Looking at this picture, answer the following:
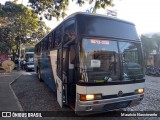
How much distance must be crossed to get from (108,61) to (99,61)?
306 mm

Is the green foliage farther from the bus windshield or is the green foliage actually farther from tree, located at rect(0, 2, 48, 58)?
the bus windshield

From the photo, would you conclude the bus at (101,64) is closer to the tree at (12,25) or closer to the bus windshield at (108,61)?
the bus windshield at (108,61)

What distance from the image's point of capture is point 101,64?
5.66 m

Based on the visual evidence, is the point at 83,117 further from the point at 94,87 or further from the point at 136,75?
the point at 136,75

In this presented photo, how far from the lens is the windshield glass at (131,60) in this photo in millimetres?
5991

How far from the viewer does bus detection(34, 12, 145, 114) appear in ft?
17.9

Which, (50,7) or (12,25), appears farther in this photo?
(12,25)

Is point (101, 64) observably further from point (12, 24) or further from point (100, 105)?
point (12, 24)

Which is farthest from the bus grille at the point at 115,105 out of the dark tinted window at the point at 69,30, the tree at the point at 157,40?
the tree at the point at 157,40

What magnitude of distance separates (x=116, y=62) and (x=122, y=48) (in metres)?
0.49

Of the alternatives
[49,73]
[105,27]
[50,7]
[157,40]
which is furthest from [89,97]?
[157,40]

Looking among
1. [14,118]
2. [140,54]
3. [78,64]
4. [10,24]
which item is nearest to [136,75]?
[140,54]

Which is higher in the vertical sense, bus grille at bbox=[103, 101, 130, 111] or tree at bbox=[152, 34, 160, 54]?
tree at bbox=[152, 34, 160, 54]

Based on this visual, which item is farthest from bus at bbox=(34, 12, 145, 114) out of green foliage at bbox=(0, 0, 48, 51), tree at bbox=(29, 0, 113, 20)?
green foliage at bbox=(0, 0, 48, 51)
